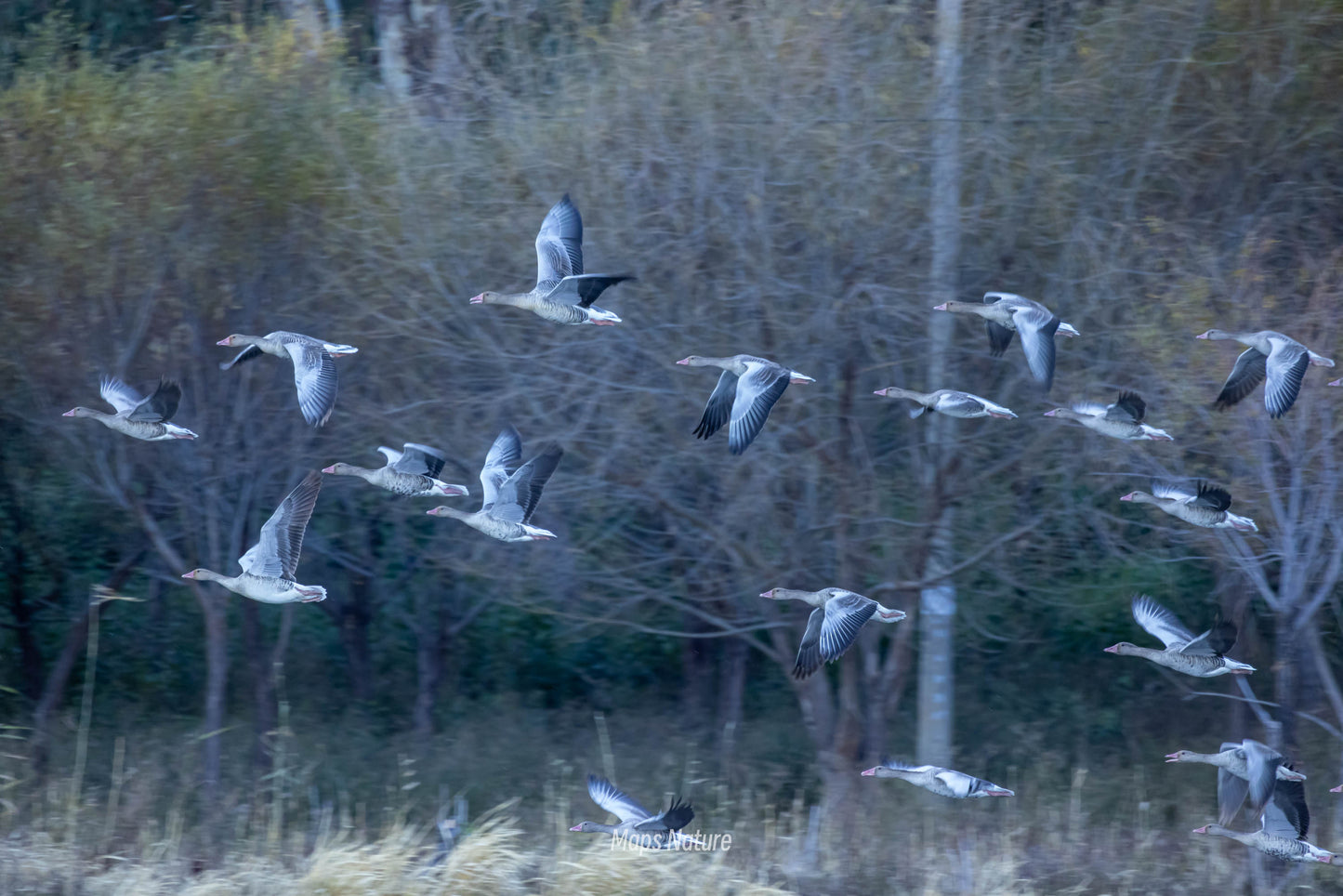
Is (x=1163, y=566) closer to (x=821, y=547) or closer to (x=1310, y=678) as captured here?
(x=1310, y=678)

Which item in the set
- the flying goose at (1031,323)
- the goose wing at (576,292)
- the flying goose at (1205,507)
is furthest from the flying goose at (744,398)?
the flying goose at (1205,507)

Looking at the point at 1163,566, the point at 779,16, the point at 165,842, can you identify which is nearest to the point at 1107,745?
the point at 1163,566

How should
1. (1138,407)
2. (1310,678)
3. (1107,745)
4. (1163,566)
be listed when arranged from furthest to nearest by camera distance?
(1107,745)
(1163,566)
(1310,678)
(1138,407)

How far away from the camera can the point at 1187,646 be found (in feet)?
27.0

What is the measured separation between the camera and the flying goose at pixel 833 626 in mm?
8219

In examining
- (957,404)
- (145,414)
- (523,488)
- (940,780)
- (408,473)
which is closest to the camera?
(408,473)

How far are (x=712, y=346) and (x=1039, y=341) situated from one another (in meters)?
2.72

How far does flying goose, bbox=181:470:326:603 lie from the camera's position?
7.96 metres

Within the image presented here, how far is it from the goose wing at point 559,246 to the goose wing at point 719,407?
1.14m

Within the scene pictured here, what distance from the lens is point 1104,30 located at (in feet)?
36.0

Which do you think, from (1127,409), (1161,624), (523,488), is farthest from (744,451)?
(1161,624)

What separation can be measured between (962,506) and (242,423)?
19.6ft

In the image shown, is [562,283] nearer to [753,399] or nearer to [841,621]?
[753,399]

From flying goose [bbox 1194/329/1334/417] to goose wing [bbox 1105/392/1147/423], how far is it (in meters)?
0.52
